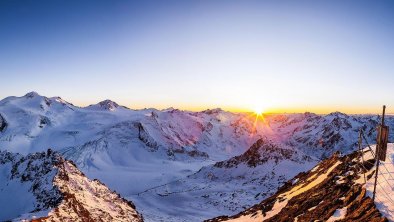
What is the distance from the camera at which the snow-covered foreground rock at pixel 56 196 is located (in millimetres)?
47062

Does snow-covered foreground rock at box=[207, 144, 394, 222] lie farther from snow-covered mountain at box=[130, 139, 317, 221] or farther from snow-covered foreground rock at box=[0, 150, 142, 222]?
snow-covered mountain at box=[130, 139, 317, 221]

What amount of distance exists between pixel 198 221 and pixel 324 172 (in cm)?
4820

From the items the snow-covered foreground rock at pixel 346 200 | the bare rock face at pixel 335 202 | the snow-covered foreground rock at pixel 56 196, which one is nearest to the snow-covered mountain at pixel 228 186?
the snow-covered foreground rock at pixel 56 196

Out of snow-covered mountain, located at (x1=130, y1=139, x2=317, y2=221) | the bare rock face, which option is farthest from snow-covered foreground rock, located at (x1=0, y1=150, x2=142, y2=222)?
snow-covered mountain, located at (x1=130, y1=139, x2=317, y2=221)

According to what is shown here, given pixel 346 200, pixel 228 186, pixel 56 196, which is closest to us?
pixel 346 200

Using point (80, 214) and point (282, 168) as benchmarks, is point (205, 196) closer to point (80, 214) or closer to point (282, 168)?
point (282, 168)

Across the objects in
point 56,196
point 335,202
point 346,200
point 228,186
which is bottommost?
point 228,186

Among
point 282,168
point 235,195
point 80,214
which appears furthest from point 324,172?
point 282,168

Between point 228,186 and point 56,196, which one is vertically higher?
point 56,196

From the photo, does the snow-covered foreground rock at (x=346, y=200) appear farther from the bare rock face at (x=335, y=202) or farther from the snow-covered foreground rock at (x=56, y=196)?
the snow-covered foreground rock at (x=56, y=196)

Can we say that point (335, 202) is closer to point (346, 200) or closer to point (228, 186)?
point (346, 200)

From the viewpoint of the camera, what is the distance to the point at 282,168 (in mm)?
120188

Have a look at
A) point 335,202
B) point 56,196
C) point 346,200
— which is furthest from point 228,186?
point 346,200

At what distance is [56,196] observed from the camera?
5119 cm
